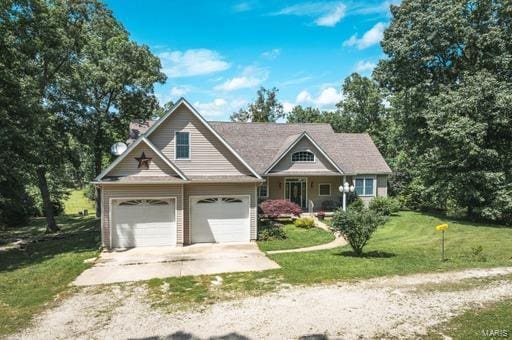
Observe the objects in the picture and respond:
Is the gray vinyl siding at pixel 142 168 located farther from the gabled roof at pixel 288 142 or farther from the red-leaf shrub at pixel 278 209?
the gabled roof at pixel 288 142

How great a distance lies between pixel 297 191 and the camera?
27.4 meters

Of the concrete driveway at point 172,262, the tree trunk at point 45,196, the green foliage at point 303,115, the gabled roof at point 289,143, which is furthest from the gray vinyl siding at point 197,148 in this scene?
the green foliage at point 303,115

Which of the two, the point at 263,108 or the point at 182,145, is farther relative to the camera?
the point at 263,108

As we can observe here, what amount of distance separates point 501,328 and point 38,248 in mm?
19554

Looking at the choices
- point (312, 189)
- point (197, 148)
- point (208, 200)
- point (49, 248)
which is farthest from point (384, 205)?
point (49, 248)

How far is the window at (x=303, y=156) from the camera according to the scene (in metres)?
26.4

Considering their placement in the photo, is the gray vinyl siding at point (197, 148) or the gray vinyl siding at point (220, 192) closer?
the gray vinyl siding at point (220, 192)

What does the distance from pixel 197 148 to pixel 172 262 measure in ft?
20.0

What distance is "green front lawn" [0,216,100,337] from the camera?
9219mm

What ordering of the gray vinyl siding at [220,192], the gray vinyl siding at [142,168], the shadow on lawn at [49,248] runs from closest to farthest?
the shadow on lawn at [49,248]
the gray vinyl siding at [142,168]
the gray vinyl siding at [220,192]

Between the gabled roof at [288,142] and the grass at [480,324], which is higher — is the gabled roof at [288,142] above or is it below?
above

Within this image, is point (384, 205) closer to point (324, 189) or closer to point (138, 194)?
point (324, 189)

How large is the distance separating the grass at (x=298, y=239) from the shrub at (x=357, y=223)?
371 centimetres

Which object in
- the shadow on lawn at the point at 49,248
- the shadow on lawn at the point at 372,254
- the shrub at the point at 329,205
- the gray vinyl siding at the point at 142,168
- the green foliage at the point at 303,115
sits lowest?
the shadow on lawn at the point at 49,248
